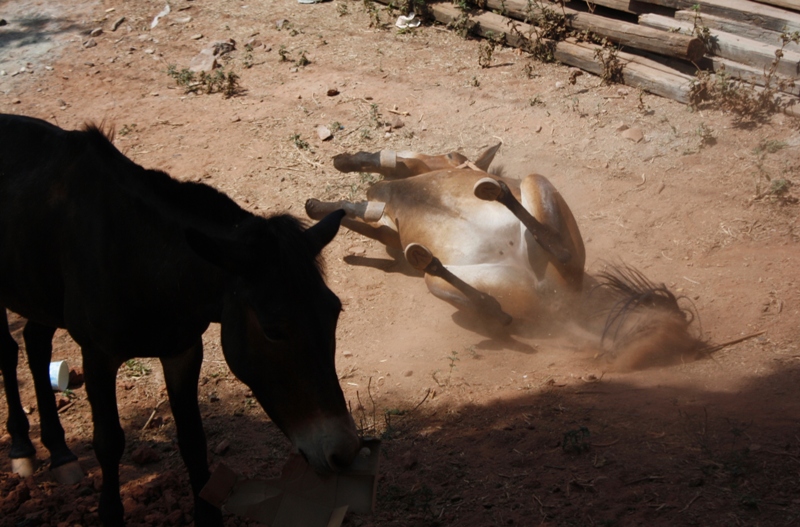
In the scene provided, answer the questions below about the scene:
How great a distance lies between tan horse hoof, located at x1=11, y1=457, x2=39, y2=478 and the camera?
4.45 metres

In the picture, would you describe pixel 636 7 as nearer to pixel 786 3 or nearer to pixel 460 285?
pixel 786 3

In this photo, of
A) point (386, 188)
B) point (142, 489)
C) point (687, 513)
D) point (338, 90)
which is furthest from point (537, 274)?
point (338, 90)

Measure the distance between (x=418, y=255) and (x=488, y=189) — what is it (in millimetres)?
737

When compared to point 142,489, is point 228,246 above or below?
above

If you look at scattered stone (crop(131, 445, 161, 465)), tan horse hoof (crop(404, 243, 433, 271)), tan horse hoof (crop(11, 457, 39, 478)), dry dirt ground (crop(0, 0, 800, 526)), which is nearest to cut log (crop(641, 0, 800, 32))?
dry dirt ground (crop(0, 0, 800, 526))

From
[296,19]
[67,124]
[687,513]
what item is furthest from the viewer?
[296,19]

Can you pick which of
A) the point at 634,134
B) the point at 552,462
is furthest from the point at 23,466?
the point at 634,134

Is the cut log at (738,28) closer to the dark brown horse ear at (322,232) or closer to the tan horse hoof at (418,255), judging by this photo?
the tan horse hoof at (418,255)

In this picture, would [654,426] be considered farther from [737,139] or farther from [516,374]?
[737,139]

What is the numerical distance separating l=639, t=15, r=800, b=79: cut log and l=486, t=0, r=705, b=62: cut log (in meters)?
0.18

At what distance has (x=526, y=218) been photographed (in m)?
5.62

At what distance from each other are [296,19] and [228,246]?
815cm

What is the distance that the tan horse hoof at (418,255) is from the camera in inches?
219

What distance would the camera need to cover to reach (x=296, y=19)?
10.1 m
